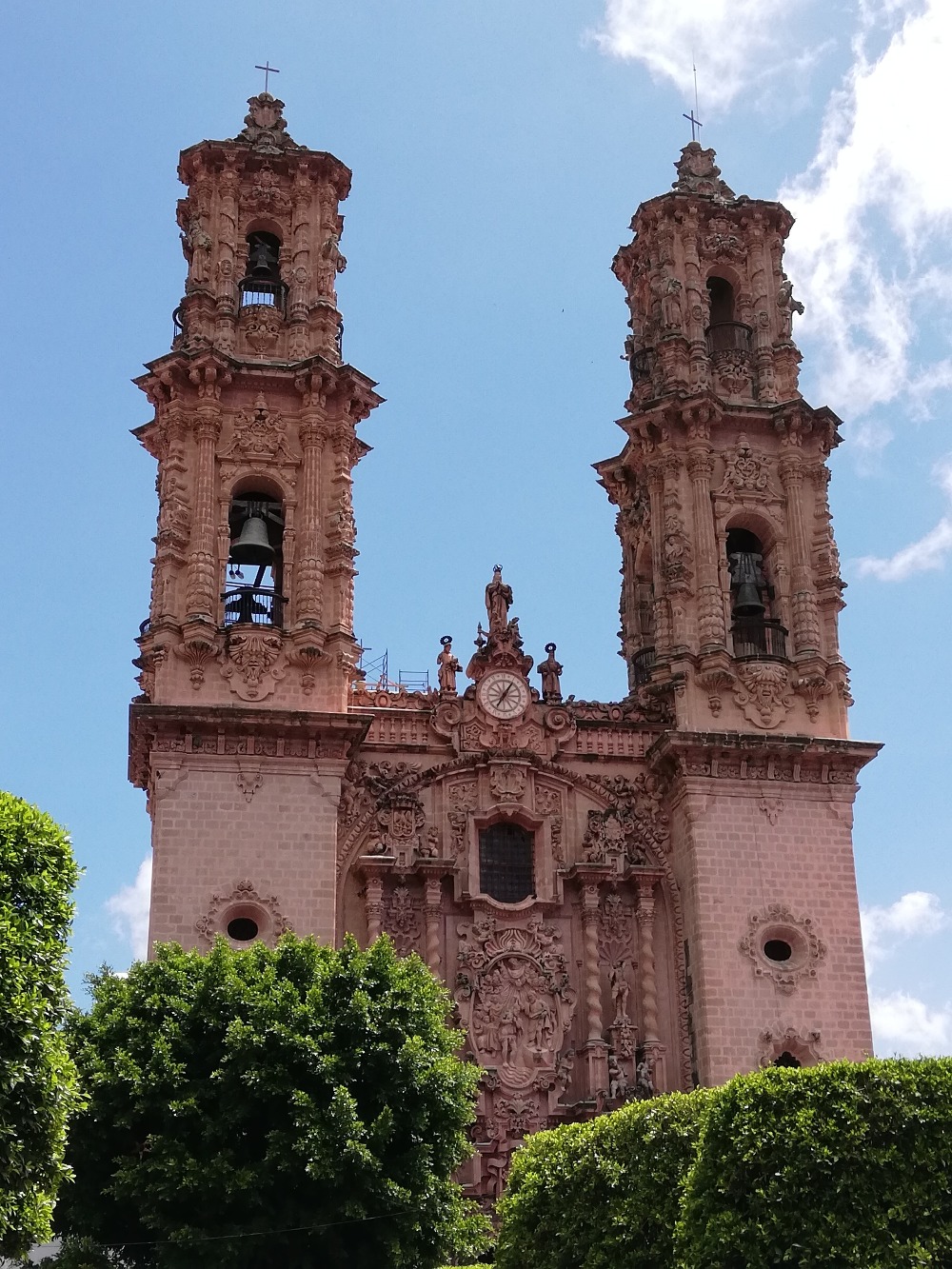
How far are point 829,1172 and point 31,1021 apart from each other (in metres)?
8.22

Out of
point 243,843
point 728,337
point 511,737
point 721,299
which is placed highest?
point 721,299

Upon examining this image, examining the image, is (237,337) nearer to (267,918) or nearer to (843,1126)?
(267,918)

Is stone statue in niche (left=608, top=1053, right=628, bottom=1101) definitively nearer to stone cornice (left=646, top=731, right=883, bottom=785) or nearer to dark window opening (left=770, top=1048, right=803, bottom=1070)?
dark window opening (left=770, top=1048, right=803, bottom=1070)

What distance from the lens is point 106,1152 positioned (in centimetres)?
2227

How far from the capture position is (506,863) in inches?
1172

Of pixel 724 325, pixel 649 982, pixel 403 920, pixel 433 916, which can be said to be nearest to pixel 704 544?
pixel 724 325

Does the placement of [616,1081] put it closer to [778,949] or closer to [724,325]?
[778,949]

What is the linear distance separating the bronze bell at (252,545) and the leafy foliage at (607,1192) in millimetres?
11894

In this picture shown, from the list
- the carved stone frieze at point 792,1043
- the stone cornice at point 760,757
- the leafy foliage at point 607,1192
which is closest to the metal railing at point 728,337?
the stone cornice at point 760,757

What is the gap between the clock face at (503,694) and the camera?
100ft

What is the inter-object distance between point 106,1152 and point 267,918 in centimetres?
581

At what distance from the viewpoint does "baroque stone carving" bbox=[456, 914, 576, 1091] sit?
2802 cm

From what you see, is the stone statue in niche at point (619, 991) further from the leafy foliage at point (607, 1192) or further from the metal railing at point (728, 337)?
the metal railing at point (728, 337)

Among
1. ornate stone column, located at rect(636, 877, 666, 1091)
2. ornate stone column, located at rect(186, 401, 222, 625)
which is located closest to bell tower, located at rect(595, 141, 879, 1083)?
ornate stone column, located at rect(636, 877, 666, 1091)
